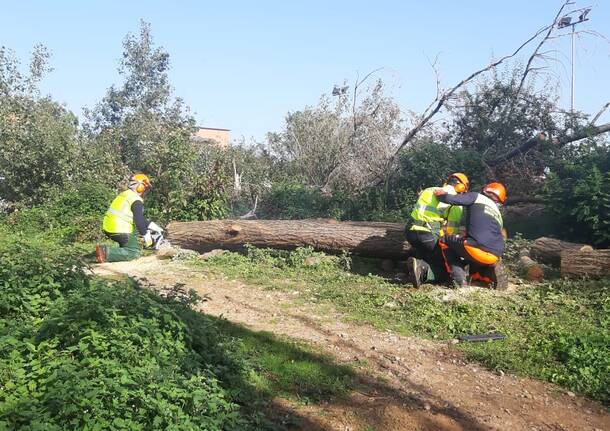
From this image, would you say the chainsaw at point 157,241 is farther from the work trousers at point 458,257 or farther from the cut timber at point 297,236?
the work trousers at point 458,257

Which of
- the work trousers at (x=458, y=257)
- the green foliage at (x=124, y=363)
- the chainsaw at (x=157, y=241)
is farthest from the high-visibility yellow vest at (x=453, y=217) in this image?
the chainsaw at (x=157, y=241)

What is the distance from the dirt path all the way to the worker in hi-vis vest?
2.16m

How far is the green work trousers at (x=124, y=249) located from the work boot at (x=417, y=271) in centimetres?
494

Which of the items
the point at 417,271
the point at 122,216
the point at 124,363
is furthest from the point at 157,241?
the point at 124,363

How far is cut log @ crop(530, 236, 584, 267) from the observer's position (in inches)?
379

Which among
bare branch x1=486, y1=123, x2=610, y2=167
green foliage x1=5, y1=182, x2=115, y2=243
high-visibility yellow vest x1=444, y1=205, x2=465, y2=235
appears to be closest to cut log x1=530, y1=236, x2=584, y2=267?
high-visibility yellow vest x1=444, y1=205, x2=465, y2=235

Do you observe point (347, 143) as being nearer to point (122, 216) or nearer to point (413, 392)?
point (122, 216)

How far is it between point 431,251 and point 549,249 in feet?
7.39

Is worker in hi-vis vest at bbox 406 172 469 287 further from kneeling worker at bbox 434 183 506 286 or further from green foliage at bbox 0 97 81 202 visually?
green foliage at bbox 0 97 81 202

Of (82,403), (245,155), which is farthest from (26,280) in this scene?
(245,155)

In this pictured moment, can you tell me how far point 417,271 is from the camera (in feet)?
28.1

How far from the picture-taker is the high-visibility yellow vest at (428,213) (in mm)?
8938

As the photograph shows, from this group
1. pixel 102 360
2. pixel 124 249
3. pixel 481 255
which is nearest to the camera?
pixel 102 360

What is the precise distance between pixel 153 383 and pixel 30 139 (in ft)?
46.7
